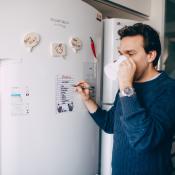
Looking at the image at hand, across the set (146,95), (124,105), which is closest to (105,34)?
(146,95)

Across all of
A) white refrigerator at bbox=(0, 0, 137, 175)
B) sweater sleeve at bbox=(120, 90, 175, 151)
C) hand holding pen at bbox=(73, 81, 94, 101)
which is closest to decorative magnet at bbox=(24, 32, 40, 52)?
white refrigerator at bbox=(0, 0, 137, 175)

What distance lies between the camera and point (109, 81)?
63.1 inches

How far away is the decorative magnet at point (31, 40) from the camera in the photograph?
109 centimetres

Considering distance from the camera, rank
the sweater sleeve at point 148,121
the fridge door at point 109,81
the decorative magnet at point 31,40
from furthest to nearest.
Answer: the fridge door at point 109,81
the decorative magnet at point 31,40
the sweater sleeve at point 148,121

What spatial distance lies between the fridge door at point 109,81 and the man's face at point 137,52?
16.0 inches

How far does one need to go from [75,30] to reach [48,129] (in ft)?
1.66

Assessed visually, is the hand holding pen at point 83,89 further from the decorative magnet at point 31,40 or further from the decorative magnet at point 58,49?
the decorative magnet at point 31,40

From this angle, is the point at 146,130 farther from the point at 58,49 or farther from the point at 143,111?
the point at 58,49

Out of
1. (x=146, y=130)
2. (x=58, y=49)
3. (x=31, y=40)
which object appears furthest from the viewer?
(x=58, y=49)

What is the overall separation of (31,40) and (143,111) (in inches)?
21.6

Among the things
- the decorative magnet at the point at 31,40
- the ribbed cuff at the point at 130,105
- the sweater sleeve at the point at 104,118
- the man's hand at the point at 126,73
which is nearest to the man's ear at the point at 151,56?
the man's hand at the point at 126,73

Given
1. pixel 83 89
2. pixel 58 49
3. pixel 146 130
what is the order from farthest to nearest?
pixel 83 89, pixel 58 49, pixel 146 130

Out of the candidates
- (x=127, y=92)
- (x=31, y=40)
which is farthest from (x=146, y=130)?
(x=31, y=40)

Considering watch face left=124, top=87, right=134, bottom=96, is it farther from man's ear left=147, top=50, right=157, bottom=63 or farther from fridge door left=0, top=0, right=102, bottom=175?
fridge door left=0, top=0, right=102, bottom=175
